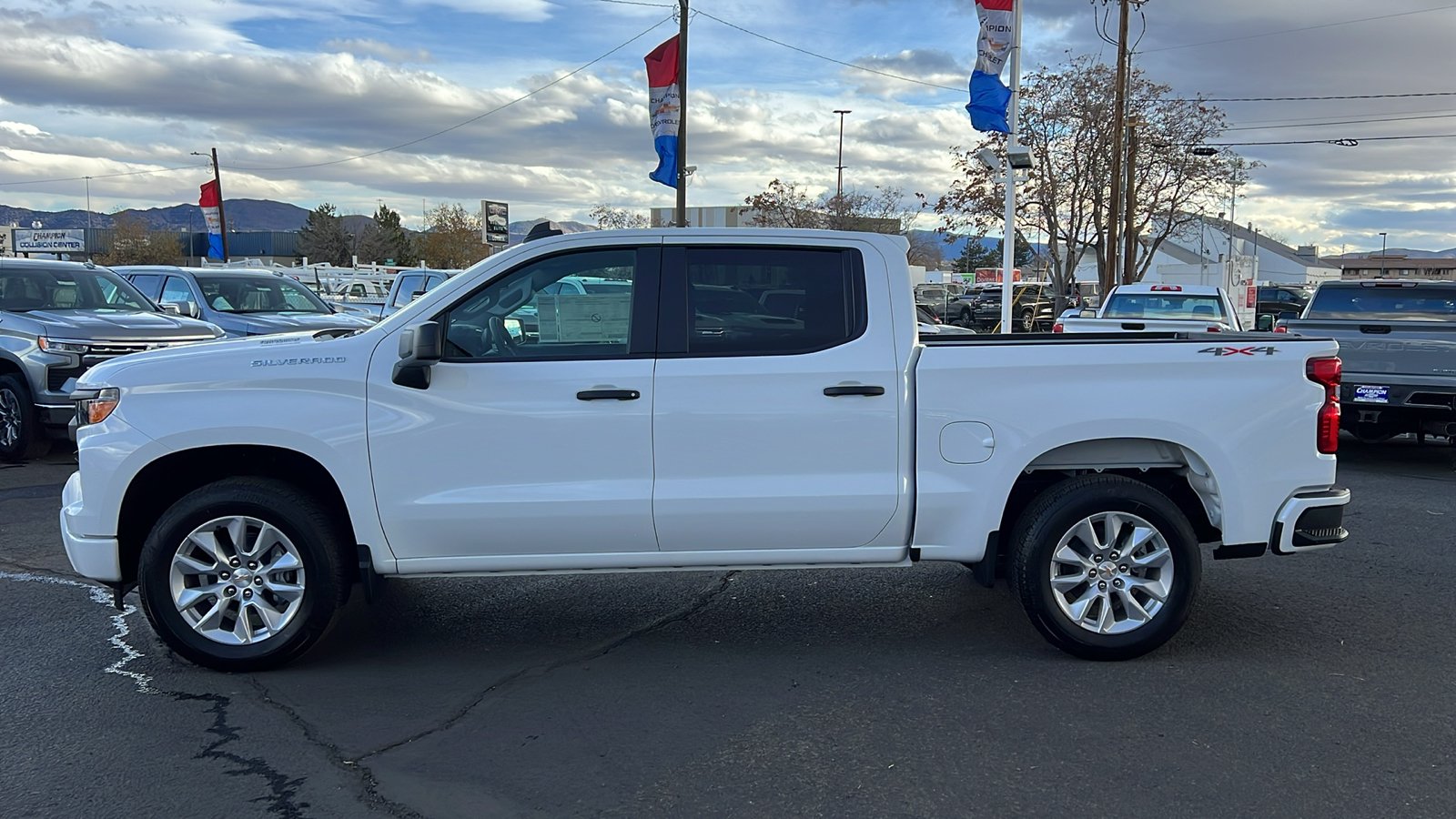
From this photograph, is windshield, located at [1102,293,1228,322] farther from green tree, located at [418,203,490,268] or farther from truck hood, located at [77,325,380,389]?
green tree, located at [418,203,490,268]

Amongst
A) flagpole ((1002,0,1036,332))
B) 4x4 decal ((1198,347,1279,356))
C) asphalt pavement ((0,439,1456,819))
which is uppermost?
flagpole ((1002,0,1036,332))

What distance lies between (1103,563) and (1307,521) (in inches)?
37.7

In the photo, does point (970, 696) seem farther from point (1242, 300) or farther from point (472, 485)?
point (1242, 300)

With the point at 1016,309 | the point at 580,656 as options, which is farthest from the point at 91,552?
the point at 1016,309

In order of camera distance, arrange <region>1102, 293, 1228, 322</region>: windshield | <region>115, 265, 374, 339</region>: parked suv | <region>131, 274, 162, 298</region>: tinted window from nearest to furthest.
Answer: <region>115, 265, 374, 339</region>: parked suv
<region>131, 274, 162, 298</region>: tinted window
<region>1102, 293, 1228, 322</region>: windshield

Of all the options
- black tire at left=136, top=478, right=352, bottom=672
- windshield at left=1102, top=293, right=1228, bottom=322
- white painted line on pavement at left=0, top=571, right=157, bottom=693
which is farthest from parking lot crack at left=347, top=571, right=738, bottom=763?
windshield at left=1102, top=293, right=1228, bottom=322

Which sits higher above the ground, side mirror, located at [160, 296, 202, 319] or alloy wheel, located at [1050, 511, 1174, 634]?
side mirror, located at [160, 296, 202, 319]

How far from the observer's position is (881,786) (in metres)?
3.81

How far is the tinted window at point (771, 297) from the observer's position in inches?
195

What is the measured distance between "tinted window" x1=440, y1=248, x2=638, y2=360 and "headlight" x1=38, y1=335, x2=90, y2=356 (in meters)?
7.28

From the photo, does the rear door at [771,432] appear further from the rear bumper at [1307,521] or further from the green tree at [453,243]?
the green tree at [453,243]

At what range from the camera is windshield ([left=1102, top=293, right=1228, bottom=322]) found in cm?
1563

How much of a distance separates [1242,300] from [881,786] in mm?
42465

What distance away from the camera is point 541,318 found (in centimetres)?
498
